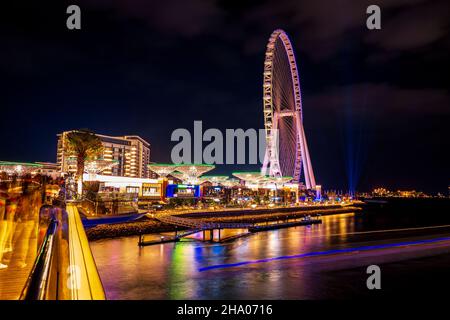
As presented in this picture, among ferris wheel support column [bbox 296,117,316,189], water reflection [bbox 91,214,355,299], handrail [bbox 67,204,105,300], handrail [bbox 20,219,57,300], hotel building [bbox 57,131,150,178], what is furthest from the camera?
hotel building [bbox 57,131,150,178]

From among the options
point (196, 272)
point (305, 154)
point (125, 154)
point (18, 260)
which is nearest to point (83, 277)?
point (18, 260)

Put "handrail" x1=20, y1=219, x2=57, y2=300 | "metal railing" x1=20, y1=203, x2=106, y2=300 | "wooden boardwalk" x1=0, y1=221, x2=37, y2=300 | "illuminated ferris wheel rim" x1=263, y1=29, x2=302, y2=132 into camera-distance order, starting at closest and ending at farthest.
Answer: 1. "handrail" x1=20, y1=219, x2=57, y2=300
2. "metal railing" x1=20, y1=203, x2=106, y2=300
3. "wooden boardwalk" x1=0, y1=221, x2=37, y2=300
4. "illuminated ferris wheel rim" x1=263, y1=29, x2=302, y2=132

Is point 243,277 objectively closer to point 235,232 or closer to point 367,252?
point 367,252

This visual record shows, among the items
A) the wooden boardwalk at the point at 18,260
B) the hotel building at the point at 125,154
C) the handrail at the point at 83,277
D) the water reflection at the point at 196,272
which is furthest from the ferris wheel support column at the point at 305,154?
the hotel building at the point at 125,154

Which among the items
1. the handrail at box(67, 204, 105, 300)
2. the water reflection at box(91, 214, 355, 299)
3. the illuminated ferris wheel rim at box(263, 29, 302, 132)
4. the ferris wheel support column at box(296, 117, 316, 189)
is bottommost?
the water reflection at box(91, 214, 355, 299)

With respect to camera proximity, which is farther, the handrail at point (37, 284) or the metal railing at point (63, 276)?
the metal railing at point (63, 276)

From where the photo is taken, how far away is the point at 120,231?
3077 cm

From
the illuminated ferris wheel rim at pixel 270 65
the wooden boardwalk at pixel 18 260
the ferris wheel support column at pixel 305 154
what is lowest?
the wooden boardwalk at pixel 18 260

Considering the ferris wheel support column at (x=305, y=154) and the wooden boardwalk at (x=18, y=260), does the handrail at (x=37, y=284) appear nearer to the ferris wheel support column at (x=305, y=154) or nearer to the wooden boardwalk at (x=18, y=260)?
the wooden boardwalk at (x=18, y=260)

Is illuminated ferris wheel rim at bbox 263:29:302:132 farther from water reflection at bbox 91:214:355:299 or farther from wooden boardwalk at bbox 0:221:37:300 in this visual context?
wooden boardwalk at bbox 0:221:37:300

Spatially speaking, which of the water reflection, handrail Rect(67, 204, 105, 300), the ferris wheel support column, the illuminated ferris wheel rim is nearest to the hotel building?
the ferris wheel support column

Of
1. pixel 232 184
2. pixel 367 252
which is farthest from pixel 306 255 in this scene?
pixel 232 184
